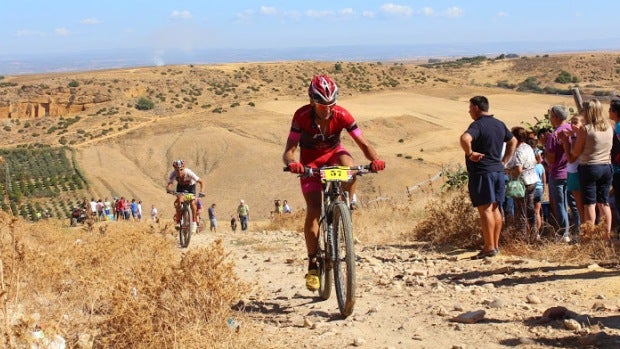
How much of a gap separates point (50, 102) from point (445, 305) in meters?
85.1

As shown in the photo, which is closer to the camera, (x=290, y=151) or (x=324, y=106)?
(x=324, y=106)

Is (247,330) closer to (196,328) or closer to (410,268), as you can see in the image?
(196,328)

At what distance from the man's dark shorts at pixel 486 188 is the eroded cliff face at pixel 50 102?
7996 centimetres

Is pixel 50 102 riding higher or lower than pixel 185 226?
lower

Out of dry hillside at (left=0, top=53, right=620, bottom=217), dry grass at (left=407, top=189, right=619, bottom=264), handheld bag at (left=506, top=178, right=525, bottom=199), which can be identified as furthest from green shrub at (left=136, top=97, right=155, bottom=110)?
handheld bag at (left=506, top=178, right=525, bottom=199)

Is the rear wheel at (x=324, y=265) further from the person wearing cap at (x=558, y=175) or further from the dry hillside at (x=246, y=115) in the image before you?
the dry hillside at (x=246, y=115)

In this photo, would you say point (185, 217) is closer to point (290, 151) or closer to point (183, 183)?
point (183, 183)

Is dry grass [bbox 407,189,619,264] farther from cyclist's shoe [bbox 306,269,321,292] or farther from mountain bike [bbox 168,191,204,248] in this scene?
mountain bike [bbox 168,191,204,248]

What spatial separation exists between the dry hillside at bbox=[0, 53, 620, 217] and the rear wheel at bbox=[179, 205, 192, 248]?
14.5 m

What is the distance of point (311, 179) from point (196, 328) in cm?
183

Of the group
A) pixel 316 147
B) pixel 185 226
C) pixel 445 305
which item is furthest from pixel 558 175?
pixel 185 226

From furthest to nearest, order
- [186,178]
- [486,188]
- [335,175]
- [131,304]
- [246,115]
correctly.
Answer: [246,115] → [186,178] → [486,188] → [335,175] → [131,304]

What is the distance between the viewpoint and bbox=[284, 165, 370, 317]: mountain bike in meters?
5.29

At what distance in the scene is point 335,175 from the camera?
18.0 ft
